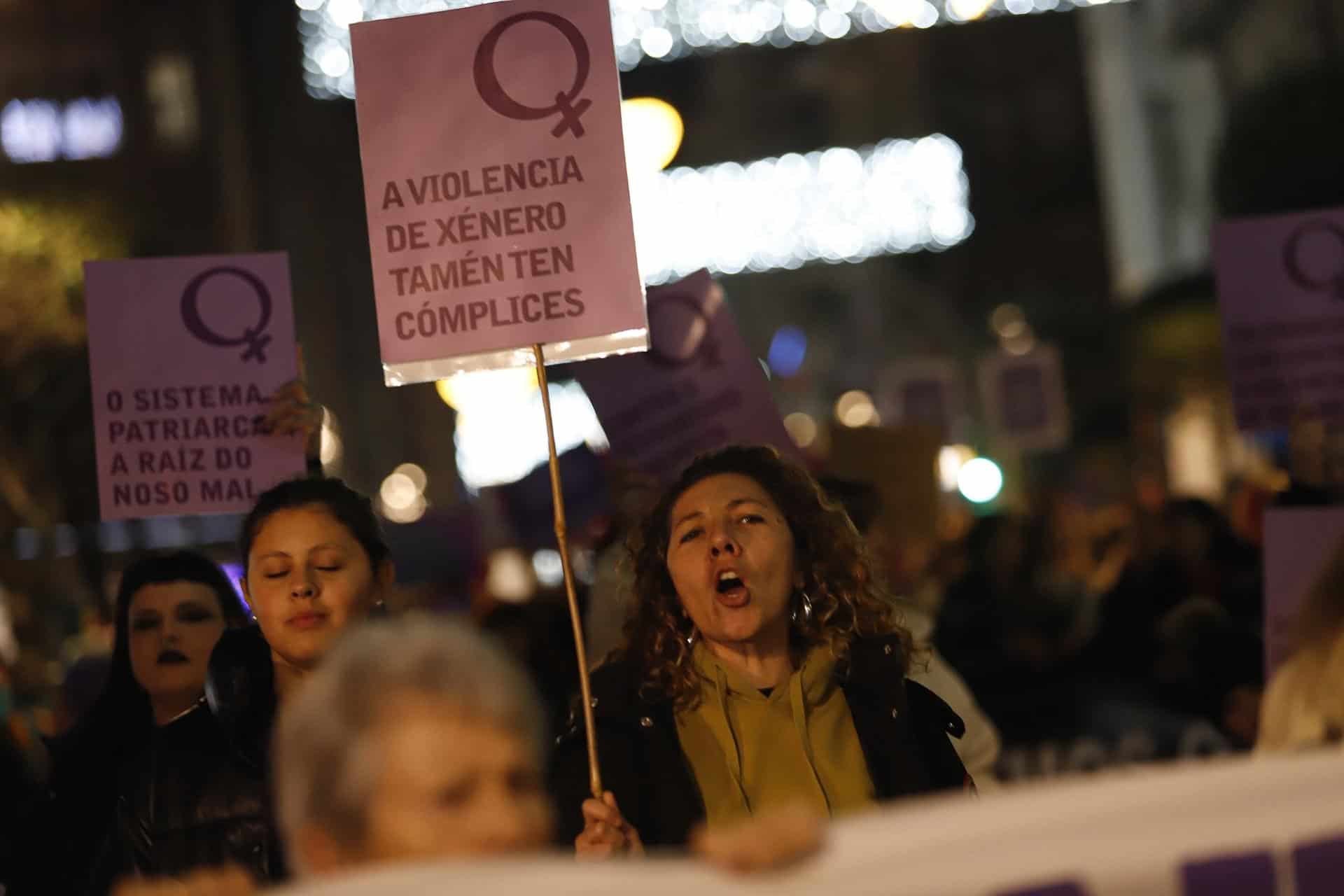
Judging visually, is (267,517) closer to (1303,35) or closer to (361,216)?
(1303,35)

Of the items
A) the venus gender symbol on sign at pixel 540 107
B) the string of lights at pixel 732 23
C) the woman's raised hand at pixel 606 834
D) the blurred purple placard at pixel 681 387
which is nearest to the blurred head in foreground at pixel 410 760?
the woman's raised hand at pixel 606 834

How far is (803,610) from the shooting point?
14.2 ft

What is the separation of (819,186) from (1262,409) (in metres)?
29.1

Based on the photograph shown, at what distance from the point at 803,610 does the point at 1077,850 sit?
181cm

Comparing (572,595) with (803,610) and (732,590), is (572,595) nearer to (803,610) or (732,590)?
(732,590)

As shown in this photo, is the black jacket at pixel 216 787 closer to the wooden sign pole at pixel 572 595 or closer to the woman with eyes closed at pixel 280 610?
the woman with eyes closed at pixel 280 610

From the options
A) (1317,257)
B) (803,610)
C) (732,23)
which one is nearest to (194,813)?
(803,610)

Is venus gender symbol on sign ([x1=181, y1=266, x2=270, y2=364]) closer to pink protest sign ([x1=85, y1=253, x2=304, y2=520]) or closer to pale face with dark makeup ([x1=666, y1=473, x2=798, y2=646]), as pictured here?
pink protest sign ([x1=85, y1=253, x2=304, y2=520])

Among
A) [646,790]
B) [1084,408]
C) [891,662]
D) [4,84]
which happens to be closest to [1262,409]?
[891,662]

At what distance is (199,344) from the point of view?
18.2 ft

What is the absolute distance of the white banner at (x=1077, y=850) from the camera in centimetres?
238

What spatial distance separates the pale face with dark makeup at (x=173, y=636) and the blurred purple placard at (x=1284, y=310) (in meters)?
4.17

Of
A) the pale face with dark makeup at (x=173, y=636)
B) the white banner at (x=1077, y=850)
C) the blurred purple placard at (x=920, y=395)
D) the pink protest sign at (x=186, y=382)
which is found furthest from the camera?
the blurred purple placard at (x=920, y=395)

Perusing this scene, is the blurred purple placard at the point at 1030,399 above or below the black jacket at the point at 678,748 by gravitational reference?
above
